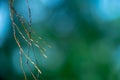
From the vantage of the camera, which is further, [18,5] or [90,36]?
[90,36]

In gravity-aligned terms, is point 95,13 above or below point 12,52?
above

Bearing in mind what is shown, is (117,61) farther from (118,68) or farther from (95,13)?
(95,13)

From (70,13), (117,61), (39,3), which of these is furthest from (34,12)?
(117,61)

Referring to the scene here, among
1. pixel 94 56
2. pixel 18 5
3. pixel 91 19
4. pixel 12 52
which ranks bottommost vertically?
pixel 12 52

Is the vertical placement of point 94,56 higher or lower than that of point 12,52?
higher

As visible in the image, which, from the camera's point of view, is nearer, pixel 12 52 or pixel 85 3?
pixel 12 52

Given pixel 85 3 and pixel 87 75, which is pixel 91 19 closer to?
pixel 85 3

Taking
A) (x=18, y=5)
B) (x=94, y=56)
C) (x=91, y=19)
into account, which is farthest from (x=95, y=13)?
(x=18, y=5)
